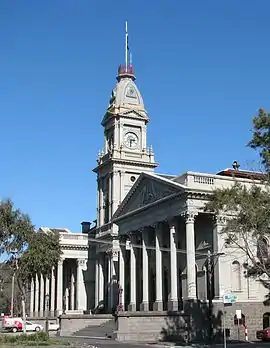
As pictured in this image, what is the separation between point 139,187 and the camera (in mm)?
69812

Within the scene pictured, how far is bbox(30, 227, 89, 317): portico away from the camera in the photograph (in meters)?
95.8

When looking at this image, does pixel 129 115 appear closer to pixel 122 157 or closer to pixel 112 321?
pixel 122 157

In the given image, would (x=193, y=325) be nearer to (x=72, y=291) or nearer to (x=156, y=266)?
(x=156, y=266)

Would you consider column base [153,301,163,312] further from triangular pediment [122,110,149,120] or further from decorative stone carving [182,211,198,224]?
triangular pediment [122,110,149,120]

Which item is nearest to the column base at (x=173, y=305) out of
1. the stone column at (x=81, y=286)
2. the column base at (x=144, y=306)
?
the column base at (x=144, y=306)

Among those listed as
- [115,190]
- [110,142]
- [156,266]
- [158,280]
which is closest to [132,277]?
[156,266]

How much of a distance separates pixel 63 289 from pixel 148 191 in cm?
4154

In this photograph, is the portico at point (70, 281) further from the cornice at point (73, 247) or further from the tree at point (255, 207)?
the tree at point (255, 207)

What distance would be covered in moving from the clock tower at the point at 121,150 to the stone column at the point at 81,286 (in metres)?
7.67

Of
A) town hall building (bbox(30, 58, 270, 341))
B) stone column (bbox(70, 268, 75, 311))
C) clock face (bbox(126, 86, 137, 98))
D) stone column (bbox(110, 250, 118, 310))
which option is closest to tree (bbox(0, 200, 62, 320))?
town hall building (bbox(30, 58, 270, 341))

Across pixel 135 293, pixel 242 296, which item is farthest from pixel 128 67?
pixel 242 296

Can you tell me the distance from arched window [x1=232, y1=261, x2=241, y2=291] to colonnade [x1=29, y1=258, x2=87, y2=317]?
39.8 metres

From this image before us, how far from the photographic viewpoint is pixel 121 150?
290 feet

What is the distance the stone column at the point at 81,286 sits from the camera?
315 ft
